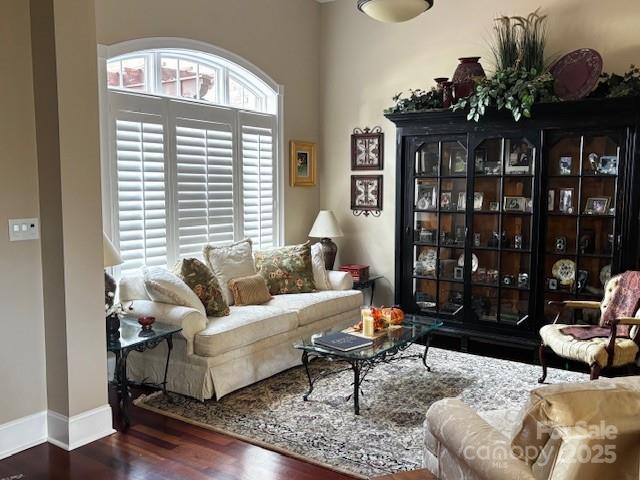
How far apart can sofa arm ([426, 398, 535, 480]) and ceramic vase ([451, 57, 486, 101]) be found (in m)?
3.52

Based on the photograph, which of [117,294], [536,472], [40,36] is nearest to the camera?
[536,472]

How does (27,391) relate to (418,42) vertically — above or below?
below

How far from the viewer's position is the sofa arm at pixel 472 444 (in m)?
1.78

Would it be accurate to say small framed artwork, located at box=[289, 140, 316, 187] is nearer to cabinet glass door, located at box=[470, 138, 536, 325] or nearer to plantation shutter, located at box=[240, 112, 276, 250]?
plantation shutter, located at box=[240, 112, 276, 250]

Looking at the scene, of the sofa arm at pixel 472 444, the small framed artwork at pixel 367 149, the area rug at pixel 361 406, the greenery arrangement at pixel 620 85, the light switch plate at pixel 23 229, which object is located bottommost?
the area rug at pixel 361 406

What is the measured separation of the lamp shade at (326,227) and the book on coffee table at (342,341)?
2.00 m

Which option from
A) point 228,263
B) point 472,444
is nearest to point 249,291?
point 228,263

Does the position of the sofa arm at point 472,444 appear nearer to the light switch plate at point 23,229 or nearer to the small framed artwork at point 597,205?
the light switch plate at point 23,229

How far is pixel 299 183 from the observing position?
6.23 metres

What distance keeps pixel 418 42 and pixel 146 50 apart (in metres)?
2.69

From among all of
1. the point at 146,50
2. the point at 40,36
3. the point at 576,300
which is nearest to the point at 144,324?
the point at 40,36

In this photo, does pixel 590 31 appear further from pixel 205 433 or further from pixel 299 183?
pixel 205 433

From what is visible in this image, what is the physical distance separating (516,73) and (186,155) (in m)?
2.81

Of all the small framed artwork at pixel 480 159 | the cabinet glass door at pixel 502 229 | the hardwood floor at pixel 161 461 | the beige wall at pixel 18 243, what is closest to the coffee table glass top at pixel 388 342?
the hardwood floor at pixel 161 461
